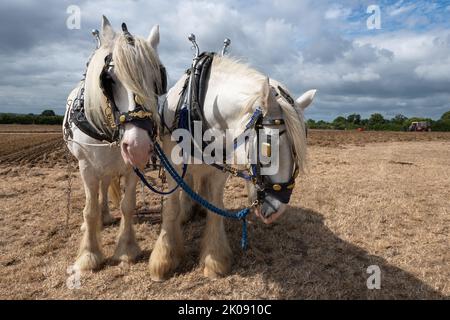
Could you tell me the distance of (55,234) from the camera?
457 cm

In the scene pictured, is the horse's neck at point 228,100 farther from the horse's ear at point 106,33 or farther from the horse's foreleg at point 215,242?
the horse's ear at point 106,33

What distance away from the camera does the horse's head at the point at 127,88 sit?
2527mm

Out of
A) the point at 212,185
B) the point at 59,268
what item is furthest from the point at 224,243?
the point at 59,268

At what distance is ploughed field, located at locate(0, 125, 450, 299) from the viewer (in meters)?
3.22

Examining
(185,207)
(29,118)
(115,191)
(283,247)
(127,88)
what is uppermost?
(29,118)

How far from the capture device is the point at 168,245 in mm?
3549

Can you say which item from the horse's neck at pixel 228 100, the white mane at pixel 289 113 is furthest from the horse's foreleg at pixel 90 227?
the white mane at pixel 289 113

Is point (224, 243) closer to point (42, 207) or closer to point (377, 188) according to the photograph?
point (42, 207)

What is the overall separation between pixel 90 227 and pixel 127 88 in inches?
73.6

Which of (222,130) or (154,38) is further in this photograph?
(154,38)

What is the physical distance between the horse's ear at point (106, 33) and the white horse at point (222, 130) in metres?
0.77

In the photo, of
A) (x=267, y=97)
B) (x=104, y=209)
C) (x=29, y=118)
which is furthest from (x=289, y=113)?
(x=29, y=118)

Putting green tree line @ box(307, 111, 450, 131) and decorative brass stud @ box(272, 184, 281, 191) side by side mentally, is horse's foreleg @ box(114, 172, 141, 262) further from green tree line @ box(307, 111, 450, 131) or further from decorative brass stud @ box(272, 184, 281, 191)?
green tree line @ box(307, 111, 450, 131)
